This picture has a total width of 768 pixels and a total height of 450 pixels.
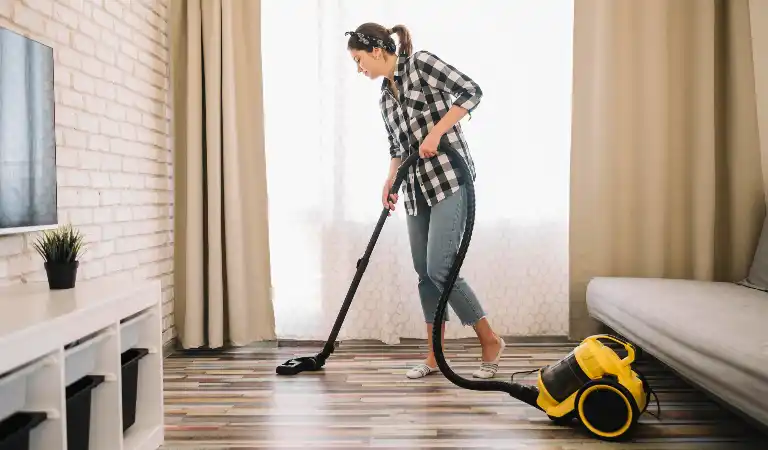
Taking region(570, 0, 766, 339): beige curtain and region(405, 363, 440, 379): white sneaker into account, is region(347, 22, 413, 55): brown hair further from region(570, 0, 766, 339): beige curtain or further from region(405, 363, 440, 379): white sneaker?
region(405, 363, 440, 379): white sneaker

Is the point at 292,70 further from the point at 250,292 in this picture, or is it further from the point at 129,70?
the point at 250,292

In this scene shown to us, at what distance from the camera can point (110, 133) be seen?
104 inches

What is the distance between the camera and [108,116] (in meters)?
2.64

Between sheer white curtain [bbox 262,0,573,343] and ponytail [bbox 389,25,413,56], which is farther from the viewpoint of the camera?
sheer white curtain [bbox 262,0,573,343]

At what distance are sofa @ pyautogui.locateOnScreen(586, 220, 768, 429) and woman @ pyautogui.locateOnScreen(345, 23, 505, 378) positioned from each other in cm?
56

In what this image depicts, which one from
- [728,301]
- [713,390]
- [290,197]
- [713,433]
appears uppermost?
[290,197]

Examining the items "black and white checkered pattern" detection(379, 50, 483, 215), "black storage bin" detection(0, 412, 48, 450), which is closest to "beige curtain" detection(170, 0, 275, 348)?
"black and white checkered pattern" detection(379, 50, 483, 215)

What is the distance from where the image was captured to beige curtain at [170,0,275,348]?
10.6 ft

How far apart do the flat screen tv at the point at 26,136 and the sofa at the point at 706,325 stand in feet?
6.45

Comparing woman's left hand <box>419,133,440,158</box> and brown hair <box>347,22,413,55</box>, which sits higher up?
brown hair <box>347,22,413,55</box>

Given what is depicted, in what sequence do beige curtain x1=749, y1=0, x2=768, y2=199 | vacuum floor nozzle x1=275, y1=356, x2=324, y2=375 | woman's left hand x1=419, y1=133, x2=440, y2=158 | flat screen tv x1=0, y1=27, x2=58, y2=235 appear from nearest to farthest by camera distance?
flat screen tv x1=0, y1=27, x2=58, y2=235 → woman's left hand x1=419, y1=133, x2=440, y2=158 → vacuum floor nozzle x1=275, y1=356, x2=324, y2=375 → beige curtain x1=749, y1=0, x2=768, y2=199

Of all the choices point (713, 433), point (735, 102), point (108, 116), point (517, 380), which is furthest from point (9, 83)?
point (735, 102)

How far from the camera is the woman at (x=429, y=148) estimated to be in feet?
8.54

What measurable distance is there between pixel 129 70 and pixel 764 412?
2.57 metres
